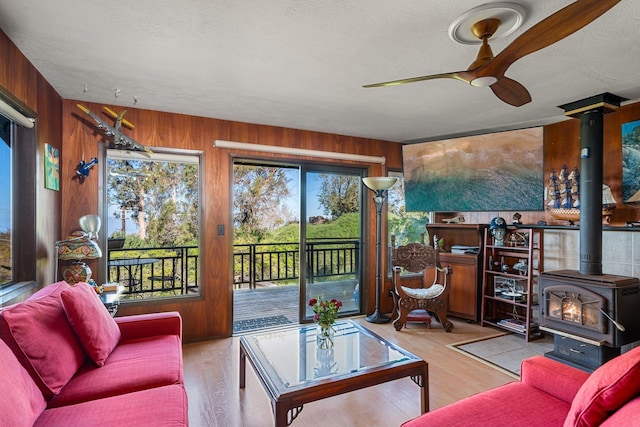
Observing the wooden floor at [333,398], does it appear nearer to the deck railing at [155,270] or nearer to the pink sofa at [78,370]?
the pink sofa at [78,370]

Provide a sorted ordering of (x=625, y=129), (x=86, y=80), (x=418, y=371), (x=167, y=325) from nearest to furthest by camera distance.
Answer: (x=418, y=371) → (x=167, y=325) → (x=86, y=80) → (x=625, y=129)

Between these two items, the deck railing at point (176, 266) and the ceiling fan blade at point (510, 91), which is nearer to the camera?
the ceiling fan blade at point (510, 91)

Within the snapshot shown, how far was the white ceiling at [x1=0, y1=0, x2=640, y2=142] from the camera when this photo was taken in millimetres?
1669

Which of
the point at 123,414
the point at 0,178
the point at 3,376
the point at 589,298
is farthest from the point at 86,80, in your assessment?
the point at 589,298

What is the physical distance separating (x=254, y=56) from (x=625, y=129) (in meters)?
3.26

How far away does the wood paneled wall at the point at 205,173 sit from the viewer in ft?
9.85

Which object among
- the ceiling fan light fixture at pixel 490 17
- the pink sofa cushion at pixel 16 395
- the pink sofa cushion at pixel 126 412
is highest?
the ceiling fan light fixture at pixel 490 17

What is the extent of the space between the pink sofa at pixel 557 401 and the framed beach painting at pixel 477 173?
2.52 metres

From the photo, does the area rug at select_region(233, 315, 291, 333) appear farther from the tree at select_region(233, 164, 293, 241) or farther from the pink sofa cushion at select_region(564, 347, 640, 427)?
the pink sofa cushion at select_region(564, 347, 640, 427)

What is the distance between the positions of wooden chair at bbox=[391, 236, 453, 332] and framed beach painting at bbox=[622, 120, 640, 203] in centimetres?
175

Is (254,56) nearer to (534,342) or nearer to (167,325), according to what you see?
(167,325)

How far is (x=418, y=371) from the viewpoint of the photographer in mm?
1981

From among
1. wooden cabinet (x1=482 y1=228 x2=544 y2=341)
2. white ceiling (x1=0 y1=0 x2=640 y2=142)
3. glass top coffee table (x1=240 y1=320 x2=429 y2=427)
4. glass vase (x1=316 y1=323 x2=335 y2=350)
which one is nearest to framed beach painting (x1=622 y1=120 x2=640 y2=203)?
white ceiling (x1=0 y1=0 x2=640 y2=142)

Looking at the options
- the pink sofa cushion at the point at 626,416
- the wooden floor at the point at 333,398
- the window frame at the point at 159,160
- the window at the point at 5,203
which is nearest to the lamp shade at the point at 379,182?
the wooden floor at the point at 333,398
